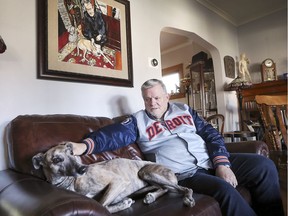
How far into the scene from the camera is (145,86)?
166cm

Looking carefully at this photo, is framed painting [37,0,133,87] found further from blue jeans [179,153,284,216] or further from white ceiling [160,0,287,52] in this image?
white ceiling [160,0,287,52]

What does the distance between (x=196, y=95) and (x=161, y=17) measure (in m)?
1.93

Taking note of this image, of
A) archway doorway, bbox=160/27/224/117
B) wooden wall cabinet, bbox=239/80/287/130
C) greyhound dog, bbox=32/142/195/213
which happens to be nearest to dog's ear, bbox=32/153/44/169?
greyhound dog, bbox=32/142/195/213

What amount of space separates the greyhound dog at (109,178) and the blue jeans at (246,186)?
0.53ft

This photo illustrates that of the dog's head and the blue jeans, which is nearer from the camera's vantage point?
the dog's head

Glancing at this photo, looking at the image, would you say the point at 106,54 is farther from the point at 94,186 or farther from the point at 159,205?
the point at 159,205

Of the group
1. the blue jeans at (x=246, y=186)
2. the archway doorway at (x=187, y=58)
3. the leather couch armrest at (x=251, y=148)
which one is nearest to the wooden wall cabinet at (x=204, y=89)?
the archway doorway at (x=187, y=58)

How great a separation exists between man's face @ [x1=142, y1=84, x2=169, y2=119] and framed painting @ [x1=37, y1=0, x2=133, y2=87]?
1.68 ft

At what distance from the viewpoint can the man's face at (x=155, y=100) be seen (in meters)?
1.62

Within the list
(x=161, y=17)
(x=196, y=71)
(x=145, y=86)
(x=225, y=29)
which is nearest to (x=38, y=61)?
(x=145, y=86)

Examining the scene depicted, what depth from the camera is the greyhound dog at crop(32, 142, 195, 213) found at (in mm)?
1052

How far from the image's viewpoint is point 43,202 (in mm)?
695

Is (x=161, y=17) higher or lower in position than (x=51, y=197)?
higher

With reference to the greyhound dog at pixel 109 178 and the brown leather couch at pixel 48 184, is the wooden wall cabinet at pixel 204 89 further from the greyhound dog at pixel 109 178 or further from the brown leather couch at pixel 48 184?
the greyhound dog at pixel 109 178
